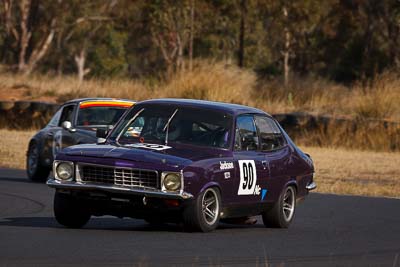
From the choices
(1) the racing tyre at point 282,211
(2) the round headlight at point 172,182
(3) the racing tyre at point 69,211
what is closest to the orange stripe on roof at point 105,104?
(1) the racing tyre at point 282,211

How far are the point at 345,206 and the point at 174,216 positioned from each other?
5419mm

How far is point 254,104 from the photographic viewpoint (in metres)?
32.9

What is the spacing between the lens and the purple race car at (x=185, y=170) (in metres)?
10.7

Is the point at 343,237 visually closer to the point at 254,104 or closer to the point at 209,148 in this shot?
the point at 209,148

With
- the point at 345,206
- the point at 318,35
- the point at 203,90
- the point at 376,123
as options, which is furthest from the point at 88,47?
the point at 345,206

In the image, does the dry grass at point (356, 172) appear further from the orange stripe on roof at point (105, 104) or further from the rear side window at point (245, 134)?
the rear side window at point (245, 134)

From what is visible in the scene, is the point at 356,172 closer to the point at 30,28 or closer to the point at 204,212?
the point at 204,212

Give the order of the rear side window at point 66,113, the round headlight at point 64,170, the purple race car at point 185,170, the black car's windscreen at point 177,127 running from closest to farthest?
the purple race car at point 185,170 < the round headlight at point 64,170 < the black car's windscreen at point 177,127 < the rear side window at point 66,113

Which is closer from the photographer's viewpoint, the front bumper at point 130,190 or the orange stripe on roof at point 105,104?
the front bumper at point 130,190

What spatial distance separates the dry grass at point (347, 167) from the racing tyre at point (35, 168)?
304cm

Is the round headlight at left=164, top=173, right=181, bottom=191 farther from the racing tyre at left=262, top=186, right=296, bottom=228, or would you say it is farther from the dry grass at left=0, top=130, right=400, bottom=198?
the dry grass at left=0, top=130, right=400, bottom=198

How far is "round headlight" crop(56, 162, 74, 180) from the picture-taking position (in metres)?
11.0

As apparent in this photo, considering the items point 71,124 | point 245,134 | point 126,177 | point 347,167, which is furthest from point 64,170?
point 347,167

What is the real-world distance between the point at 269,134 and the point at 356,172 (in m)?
9.89
